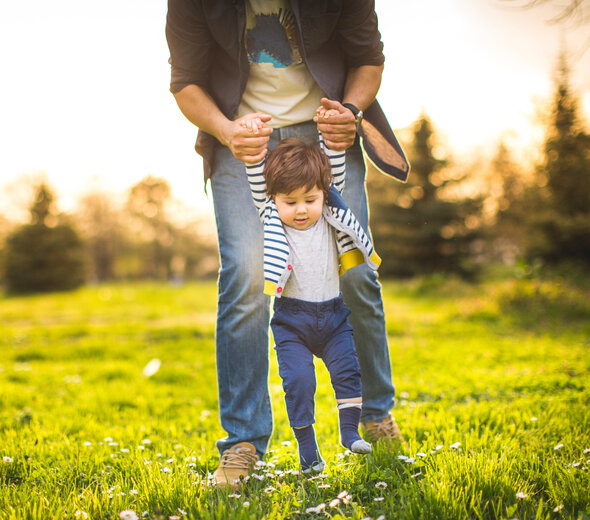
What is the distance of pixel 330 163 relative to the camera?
224 centimetres

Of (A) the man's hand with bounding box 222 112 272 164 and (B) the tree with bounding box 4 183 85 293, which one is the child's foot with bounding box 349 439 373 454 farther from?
(B) the tree with bounding box 4 183 85 293

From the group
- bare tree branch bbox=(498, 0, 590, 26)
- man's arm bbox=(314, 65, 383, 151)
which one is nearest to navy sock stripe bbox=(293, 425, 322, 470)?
man's arm bbox=(314, 65, 383, 151)

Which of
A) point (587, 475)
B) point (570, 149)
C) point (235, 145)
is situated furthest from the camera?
point (570, 149)

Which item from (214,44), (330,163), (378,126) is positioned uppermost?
(214,44)

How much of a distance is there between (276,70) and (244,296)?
3.52ft

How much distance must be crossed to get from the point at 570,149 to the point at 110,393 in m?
14.7

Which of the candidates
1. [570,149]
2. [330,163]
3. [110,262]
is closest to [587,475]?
[330,163]

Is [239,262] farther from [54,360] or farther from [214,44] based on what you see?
[54,360]

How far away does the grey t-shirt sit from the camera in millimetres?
2156

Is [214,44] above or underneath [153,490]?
above

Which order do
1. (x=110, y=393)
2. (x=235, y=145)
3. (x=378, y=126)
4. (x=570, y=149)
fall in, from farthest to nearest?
(x=570, y=149)
(x=110, y=393)
(x=378, y=126)
(x=235, y=145)

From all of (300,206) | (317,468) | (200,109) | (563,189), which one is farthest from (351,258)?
(563,189)

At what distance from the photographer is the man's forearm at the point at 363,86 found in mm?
2398

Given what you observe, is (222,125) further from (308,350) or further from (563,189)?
(563,189)
